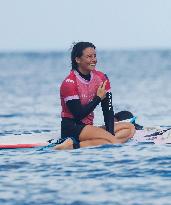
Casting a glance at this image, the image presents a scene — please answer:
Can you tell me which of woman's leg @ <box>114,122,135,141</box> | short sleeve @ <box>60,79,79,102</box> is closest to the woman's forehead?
short sleeve @ <box>60,79,79,102</box>

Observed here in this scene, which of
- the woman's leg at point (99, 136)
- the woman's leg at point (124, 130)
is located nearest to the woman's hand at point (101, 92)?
the woman's leg at point (99, 136)

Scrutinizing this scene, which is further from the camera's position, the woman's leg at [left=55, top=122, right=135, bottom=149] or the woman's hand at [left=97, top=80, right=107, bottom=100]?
the woman's leg at [left=55, top=122, right=135, bottom=149]

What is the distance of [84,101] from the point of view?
1259 cm

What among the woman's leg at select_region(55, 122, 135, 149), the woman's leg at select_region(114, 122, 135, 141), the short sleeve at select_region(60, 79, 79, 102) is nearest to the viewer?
the short sleeve at select_region(60, 79, 79, 102)

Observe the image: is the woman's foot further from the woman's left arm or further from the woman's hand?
the woman's hand

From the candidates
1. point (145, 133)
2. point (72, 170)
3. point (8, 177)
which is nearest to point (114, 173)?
point (72, 170)

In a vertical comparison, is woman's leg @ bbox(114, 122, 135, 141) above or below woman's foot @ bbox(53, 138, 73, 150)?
above

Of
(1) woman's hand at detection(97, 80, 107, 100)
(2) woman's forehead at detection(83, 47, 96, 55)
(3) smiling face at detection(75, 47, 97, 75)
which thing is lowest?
(1) woman's hand at detection(97, 80, 107, 100)

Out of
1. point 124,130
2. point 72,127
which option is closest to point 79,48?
point 72,127

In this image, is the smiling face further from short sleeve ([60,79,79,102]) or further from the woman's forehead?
short sleeve ([60,79,79,102])

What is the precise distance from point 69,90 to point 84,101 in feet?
1.33

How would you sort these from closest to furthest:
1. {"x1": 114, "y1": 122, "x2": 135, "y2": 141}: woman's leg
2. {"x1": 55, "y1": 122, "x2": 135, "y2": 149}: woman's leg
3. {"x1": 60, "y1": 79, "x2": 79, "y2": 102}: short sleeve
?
1. {"x1": 60, "y1": 79, "x2": 79, "y2": 102}: short sleeve
2. {"x1": 55, "y1": 122, "x2": 135, "y2": 149}: woman's leg
3. {"x1": 114, "y1": 122, "x2": 135, "y2": 141}: woman's leg

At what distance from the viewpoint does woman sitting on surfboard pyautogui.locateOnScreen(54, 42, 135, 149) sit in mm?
12320

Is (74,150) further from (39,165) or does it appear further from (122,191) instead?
(122,191)
